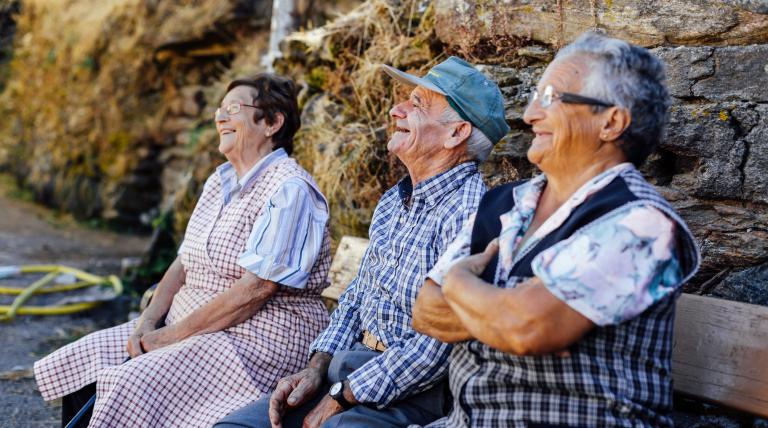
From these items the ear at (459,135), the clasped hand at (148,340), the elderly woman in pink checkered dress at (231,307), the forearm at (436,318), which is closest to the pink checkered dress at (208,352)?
the elderly woman in pink checkered dress at (231,307)

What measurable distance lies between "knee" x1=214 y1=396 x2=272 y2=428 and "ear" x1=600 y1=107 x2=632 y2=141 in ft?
4.63

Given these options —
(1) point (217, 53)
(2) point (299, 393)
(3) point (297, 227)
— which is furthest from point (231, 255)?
(1) point (217, 53)

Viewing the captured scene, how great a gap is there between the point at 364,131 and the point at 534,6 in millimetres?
1347

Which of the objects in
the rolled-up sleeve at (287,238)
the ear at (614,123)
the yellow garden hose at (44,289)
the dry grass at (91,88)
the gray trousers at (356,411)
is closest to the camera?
the ear at (614,123)

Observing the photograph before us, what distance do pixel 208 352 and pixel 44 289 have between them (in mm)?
3938

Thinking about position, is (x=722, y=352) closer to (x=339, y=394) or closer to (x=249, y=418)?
(x=339, y=394)

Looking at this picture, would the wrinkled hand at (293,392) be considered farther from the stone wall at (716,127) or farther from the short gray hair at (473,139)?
the stone wall at (716,127)

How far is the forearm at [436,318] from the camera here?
81.5 inches

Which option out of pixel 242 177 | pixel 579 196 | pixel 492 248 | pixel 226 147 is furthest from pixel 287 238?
pixel 579 196

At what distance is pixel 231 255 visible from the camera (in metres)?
3.06

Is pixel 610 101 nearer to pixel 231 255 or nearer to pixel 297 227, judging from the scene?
pixel 297 227

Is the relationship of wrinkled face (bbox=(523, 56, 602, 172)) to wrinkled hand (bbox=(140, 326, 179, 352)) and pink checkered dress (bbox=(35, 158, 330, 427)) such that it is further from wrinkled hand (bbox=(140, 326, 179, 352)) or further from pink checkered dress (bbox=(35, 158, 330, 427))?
wrinkled hand (bbox=(140, 326, 179, 352))

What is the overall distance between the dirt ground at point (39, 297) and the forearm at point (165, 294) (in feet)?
3.59

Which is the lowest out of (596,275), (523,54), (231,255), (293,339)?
(293,339)
